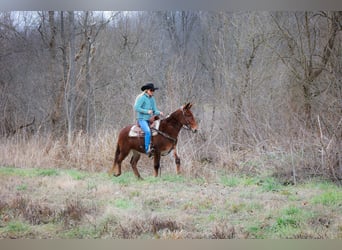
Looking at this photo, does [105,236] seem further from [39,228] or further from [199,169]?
[199,169]

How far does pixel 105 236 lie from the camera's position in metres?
4.76

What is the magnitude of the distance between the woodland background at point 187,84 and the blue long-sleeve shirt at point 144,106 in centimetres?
7

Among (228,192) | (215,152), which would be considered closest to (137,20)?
(215,152)

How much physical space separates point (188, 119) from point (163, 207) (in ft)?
3.04

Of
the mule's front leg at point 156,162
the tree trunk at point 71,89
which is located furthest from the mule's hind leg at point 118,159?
the tree trunk at point 71,89

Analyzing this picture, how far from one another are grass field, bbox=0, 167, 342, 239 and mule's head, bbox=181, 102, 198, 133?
1.70 feet

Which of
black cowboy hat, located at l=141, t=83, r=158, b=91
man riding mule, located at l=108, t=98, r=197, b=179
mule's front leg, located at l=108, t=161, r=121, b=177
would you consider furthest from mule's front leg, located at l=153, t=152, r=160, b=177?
black cowboy hat, located at l=141, t=83, r=158, b=91

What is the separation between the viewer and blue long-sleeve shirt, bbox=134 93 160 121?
5.08 m

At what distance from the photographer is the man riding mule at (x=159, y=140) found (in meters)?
5.07

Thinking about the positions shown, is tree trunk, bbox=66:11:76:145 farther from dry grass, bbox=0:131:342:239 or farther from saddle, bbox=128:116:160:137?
saddle, bbox=128:116:160:137

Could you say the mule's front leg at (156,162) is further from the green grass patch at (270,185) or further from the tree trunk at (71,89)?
the green grass patch at (270,185)

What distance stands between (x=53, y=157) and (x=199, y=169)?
59.2 inches

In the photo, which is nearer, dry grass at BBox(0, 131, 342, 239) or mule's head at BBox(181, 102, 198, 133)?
dry grass at BBox(0, 131, 342, 239)

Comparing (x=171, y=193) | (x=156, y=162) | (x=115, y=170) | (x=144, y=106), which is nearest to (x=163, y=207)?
(x=171, y=193)
